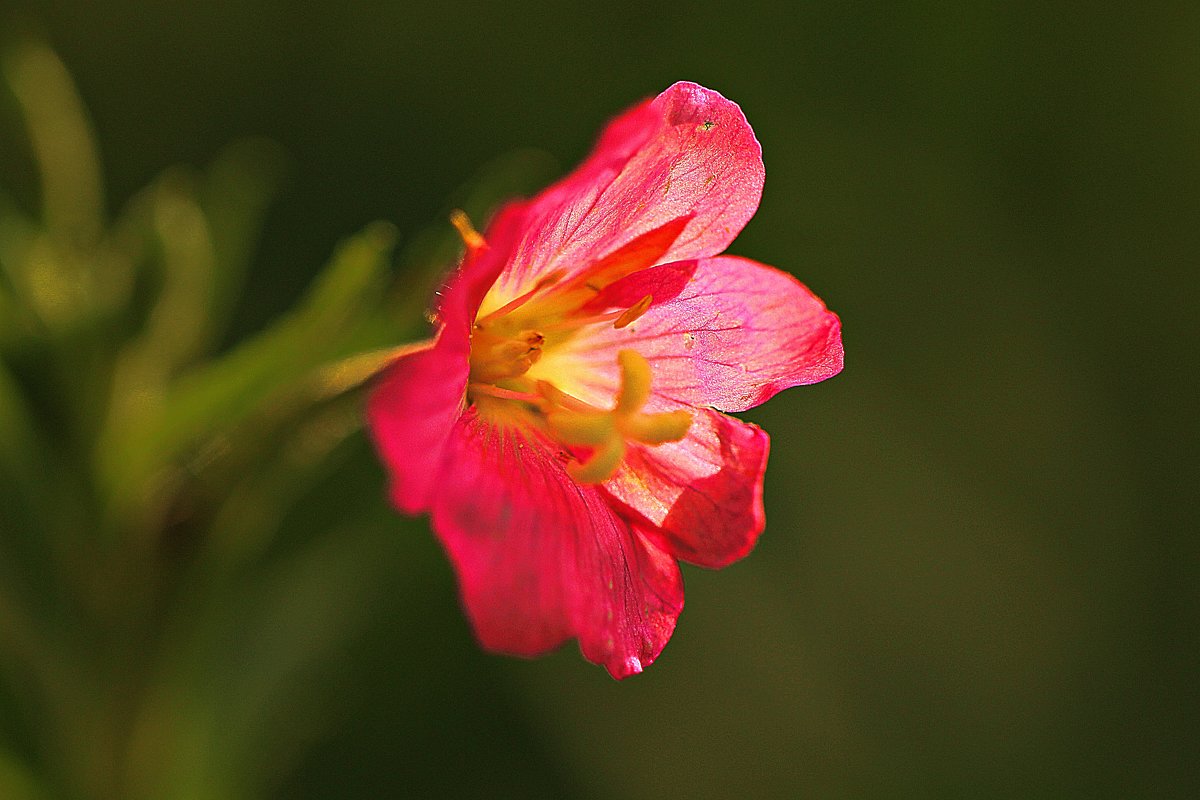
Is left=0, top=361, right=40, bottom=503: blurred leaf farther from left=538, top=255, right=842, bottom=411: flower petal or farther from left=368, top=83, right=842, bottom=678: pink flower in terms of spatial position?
left=538, top=255, right=842, bottom=411: flower petal

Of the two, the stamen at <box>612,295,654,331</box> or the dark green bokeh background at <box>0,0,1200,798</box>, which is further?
the dark green bokeh background at <box>0,0,1200,798</box>

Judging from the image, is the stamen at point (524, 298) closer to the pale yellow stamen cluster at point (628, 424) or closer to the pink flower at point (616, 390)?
the pink flower at point (616, 390)

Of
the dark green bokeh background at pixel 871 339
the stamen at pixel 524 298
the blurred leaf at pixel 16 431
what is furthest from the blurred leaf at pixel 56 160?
the dark green bokeh background at pixel 871 339

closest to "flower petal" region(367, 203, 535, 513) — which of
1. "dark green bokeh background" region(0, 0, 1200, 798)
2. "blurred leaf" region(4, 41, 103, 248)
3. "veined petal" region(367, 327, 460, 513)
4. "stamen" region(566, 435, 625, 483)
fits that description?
"veined petal" region(367, 327, 460, 513)

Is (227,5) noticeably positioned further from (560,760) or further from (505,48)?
(560,760)

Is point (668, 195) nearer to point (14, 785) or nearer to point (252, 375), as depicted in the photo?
point (252, 375)

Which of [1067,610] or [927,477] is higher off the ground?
[927,477]

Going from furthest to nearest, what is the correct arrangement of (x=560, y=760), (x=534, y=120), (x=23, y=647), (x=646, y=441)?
(x=534, y=120) < (x=560, y=760) < (x=23, y=647) < (x=646, y=441)

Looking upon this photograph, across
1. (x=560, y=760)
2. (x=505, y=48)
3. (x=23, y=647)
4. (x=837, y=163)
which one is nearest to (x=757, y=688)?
(x=560, y=760)

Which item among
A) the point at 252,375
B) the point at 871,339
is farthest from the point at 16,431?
the point at 871,339
